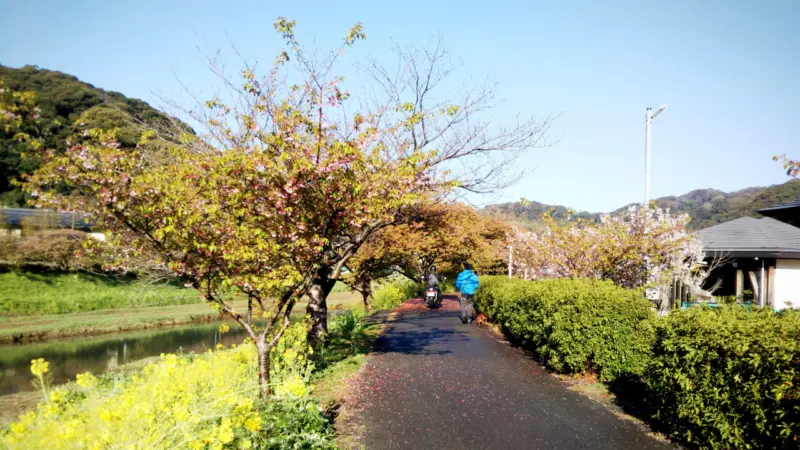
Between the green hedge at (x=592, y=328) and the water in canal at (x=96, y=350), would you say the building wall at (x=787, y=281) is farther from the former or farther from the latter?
the water in canal at (x=96, y=350)

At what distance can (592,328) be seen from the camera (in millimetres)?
8938

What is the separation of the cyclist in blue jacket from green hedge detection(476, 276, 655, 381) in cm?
629

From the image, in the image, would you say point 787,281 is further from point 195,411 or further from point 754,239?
point 195,411

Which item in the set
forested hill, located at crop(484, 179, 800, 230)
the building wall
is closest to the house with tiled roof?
the building wall

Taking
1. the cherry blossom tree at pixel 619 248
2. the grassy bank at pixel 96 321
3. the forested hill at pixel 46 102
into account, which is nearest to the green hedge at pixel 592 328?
the cherry blossom tree at pixel 619 248

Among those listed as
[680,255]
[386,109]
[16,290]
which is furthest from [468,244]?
[16,290]

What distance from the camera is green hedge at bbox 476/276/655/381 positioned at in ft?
27.7

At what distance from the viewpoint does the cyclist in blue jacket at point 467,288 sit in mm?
17875

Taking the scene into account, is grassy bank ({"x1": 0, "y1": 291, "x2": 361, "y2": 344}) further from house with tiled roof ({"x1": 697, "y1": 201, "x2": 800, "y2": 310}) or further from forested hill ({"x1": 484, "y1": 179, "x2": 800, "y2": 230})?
forested hill ({"x1": 484, "y1": 179, "x2": 800, "y2": 230})

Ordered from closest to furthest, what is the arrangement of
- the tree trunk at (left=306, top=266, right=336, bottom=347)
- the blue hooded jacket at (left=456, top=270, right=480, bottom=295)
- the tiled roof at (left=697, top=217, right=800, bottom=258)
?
1. the tree trunk at (left=306, top=266, right=336, bottom=347)
2. the blue hooded jacket at (left=456, top=270, right=480, bottom=295)
3. the tiled roof at (left=697, top=217, right=800, bottom=258)

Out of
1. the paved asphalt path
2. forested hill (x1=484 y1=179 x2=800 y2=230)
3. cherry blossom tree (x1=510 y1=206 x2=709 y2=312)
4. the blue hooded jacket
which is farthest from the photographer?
forested hill (x1=484 y1=179 x2=800 y2=230)

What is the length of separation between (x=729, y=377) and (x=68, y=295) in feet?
119

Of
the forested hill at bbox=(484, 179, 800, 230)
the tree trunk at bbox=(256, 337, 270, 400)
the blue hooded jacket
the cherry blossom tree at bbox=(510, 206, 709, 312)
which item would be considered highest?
the forested hill at bbox=(484, 179, 800, 230)

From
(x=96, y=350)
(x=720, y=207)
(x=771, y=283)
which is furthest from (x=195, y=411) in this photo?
(x=720, y=207)
